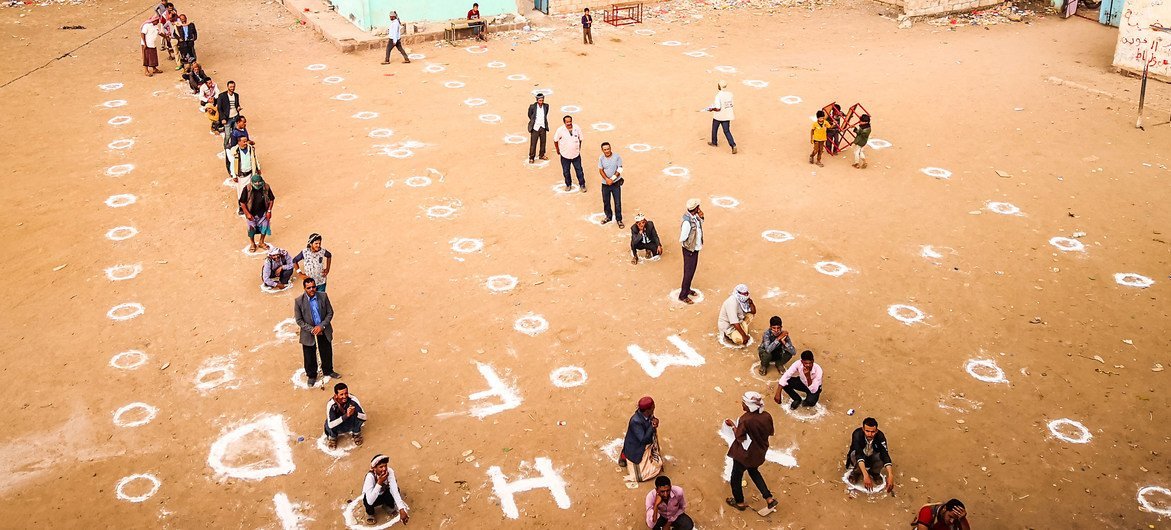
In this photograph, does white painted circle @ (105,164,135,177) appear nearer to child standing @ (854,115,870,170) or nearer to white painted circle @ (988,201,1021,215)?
child standing @ (854,115,870,170)

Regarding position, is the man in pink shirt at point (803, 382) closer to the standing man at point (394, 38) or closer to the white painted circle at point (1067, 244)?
the white painted circle at point (1067, 244)

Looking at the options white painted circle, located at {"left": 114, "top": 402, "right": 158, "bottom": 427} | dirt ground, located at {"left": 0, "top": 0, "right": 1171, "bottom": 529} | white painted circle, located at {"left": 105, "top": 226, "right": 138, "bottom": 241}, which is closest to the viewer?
dirt ground, located at {"left": 0, "top": 0, "right": 1171, "bottom": 529}

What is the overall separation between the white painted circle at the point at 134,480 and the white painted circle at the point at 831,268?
893cm

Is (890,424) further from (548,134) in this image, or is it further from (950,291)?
(548,134)

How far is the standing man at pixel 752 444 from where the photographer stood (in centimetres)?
762

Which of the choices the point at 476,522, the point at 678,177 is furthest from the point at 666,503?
the point at 678,177

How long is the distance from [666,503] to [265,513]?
387cm

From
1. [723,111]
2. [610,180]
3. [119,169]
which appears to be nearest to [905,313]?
[610,180]

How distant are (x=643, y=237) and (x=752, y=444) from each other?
5016 millimetres

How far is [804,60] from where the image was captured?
22.4 meters

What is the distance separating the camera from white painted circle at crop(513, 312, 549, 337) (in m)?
10.8

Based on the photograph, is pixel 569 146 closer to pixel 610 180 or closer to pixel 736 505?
pixel 610 180

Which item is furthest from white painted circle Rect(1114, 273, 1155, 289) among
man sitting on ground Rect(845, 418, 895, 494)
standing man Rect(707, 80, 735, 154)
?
standing man Rect(707, 80, 735, 154)

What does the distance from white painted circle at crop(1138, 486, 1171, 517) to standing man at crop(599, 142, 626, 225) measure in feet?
25.6
